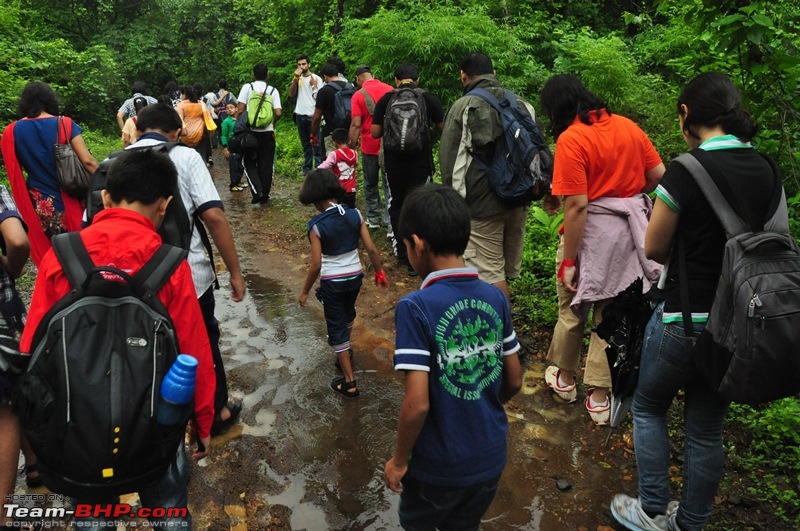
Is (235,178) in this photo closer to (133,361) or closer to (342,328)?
(342,328)

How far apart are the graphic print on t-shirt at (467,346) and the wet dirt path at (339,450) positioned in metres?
1.36

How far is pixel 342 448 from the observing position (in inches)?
148

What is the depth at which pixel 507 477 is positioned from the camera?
350cm

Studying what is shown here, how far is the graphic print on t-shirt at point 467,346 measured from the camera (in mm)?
2123

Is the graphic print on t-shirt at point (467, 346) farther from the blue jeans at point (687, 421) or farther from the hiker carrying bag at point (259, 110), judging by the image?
the hiker carrying bag at point (259, 110)

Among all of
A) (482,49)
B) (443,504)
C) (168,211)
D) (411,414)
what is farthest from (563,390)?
(482,49)

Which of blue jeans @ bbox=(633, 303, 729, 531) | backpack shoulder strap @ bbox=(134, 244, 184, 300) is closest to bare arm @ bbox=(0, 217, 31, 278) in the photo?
backpack shoulder strap @ bbox=(134, 244, 184, 300)

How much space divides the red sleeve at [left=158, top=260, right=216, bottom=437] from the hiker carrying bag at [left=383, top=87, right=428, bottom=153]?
378 centimetres

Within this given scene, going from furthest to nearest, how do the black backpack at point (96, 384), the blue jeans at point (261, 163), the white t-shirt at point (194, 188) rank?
1. the blue jeans at point (261, 163)
2. the white t-shirt at point (194, 188)
3. the black backpack at point (96, 384)

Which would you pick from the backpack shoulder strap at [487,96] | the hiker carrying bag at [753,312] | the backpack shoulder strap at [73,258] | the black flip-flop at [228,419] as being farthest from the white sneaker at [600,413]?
the backpack shoulder strap at [73,258]

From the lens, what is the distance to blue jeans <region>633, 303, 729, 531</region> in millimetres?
2667

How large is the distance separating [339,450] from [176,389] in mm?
1939

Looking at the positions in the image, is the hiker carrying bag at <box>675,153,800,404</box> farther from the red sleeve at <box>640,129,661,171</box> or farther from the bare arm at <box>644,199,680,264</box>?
the red sleeve at <box>640,129,661,171</box>

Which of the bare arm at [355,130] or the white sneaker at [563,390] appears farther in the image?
the bare arm at [355,130]
